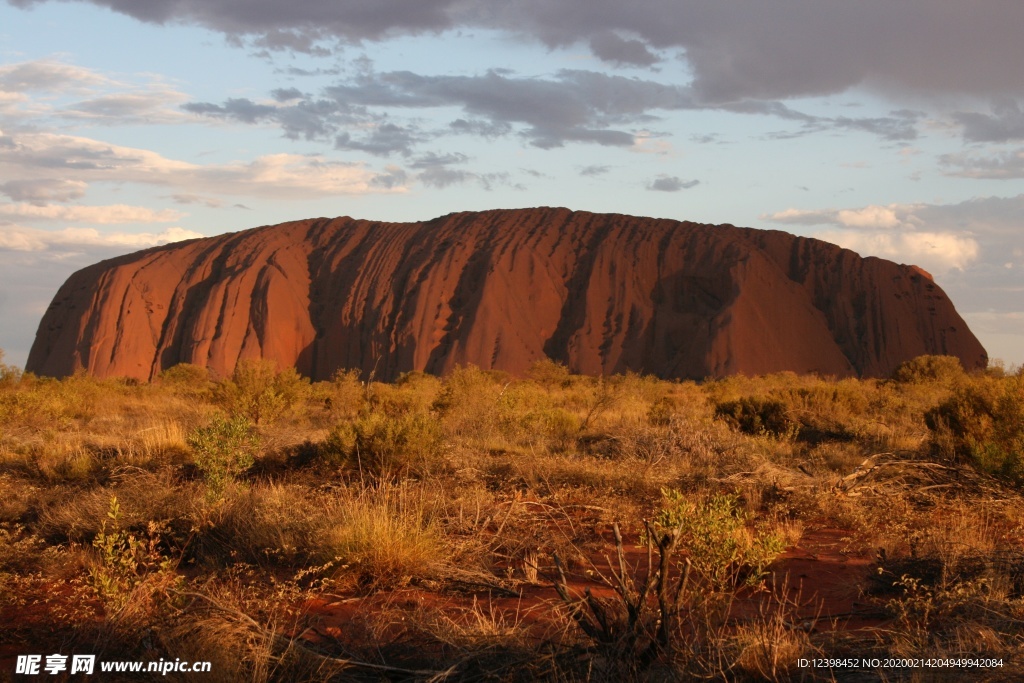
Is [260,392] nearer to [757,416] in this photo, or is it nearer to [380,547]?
[757,416]

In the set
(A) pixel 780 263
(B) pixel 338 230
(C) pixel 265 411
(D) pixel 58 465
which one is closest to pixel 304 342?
(B) pixel 338 230

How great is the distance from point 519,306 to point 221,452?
134ft

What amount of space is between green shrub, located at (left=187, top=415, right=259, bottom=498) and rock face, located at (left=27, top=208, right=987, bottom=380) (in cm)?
3645

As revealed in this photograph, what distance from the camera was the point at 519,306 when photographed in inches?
1869

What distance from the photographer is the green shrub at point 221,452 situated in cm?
654

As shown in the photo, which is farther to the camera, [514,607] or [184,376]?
[184,376]

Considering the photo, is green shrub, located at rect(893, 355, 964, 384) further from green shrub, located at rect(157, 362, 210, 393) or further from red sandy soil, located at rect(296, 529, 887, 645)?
green shrub, located at rect(157, 362, 210, 393)

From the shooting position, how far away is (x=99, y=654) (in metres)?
3.63

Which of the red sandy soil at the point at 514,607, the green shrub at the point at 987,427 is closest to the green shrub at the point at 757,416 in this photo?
the green shrub at the point at 987,427

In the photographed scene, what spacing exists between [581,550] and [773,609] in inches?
61.0

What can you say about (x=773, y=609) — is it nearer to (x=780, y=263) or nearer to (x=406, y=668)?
(x=406, y=668)

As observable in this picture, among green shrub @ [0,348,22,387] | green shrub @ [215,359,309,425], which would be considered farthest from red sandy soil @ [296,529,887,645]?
green shrub @ [0,348,22,387]

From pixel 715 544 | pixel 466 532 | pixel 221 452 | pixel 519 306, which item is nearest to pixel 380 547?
pixel 466 532

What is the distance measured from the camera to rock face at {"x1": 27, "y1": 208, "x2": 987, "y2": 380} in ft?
149
